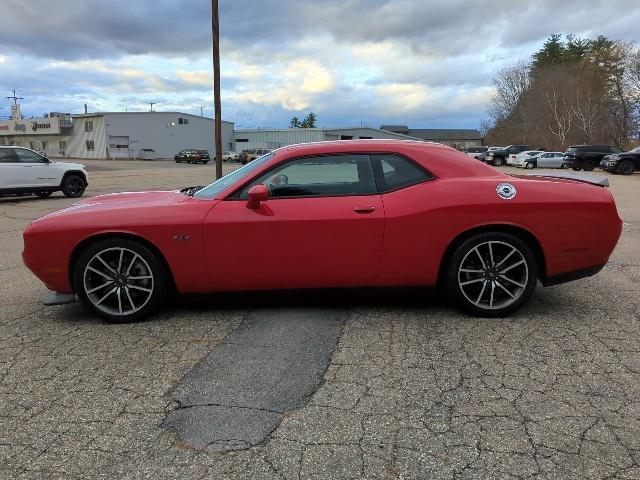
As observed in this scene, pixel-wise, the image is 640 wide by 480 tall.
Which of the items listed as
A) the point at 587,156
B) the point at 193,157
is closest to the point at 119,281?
the point at 587,156

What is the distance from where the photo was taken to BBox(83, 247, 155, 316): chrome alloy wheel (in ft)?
14.1

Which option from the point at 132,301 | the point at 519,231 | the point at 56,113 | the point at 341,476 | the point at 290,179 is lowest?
the point at 341,476

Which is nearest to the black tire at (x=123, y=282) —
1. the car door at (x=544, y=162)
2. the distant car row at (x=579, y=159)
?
the distant car row at (x=579, y=159)

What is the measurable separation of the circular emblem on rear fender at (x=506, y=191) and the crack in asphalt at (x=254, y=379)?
Result: 5.27 ft

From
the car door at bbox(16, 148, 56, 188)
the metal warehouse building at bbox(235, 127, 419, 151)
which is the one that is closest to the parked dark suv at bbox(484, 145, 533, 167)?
the metal warehouse building at bbox(235, 127, 419, 151)

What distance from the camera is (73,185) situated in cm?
1653

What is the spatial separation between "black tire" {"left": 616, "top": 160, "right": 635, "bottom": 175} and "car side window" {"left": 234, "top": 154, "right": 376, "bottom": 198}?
2816cm

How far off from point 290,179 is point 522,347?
2188 millimetres

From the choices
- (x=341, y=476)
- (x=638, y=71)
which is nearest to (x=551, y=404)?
(x=341, y=476)

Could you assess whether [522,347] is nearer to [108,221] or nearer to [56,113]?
[108,221]

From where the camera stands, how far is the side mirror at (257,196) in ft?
13.6

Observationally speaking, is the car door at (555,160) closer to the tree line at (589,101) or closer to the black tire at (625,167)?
the black tire at (625,167)

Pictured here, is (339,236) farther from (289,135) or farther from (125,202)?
(289,135)

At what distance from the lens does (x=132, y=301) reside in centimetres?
436
